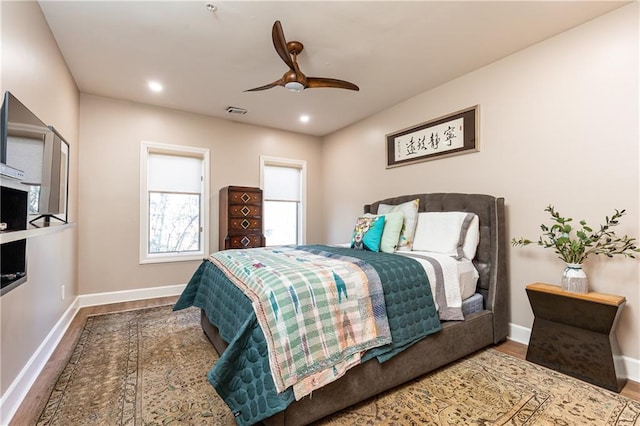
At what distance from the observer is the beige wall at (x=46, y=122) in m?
1.72

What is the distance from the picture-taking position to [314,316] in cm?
160

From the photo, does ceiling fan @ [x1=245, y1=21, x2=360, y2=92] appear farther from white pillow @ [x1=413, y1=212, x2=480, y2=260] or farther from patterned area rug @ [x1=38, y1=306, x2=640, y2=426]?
patterned area rug @ [x1=38, y1=306, x2=640, y2=426]

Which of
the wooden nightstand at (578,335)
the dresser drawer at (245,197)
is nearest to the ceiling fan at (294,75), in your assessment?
the dresser drawer at (245,197)

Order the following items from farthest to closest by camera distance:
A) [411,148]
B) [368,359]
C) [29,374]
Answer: [411,148], [29,374], [368,359]

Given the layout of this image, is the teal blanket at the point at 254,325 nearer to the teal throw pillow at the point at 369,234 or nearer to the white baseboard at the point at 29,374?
the teal throw pillow at the point at 369,234

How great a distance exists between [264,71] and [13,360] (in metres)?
3.02

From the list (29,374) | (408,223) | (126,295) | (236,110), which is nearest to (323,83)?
(408,223)

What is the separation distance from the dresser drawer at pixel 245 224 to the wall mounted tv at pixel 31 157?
201 cm

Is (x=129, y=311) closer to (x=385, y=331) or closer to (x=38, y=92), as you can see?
(x=38, y=92)

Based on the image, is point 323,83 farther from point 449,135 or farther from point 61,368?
point 61,368

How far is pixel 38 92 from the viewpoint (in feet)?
7.27

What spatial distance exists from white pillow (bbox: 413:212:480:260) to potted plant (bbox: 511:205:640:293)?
22.1 inches

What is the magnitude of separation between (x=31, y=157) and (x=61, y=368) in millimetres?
1558

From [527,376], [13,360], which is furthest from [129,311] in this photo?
[527,376]
